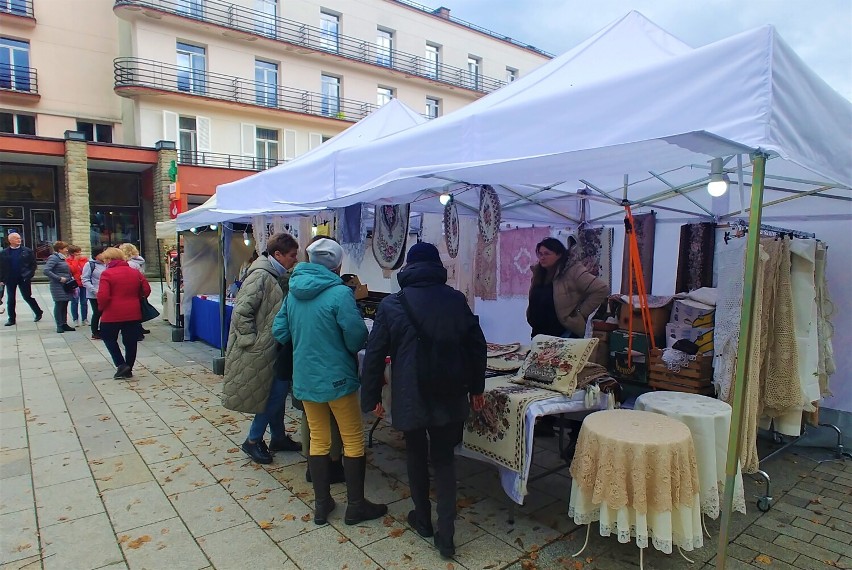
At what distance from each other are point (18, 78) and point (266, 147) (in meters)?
9.13

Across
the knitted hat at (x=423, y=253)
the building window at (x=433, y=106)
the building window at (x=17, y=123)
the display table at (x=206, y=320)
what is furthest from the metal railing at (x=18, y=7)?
the knitted hat at (x=423, y=253)

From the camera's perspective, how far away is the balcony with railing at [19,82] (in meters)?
19.0

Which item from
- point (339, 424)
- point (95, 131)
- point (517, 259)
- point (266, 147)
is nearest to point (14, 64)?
point (95, 131)

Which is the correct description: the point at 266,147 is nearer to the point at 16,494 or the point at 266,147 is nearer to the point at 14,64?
the point at 14,64

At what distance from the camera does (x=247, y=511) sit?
3082mm

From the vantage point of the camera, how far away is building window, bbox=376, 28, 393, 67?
24906mm

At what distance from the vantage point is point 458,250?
478 centimetres

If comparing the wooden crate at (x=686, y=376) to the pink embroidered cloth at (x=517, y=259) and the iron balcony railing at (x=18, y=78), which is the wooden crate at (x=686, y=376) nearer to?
the pink embroidered cloth at (x=517, y=259)

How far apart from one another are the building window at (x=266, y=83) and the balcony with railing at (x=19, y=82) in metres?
7.97

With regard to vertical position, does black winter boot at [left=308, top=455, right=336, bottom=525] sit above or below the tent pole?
below

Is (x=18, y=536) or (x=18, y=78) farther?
(x=18, y=78)

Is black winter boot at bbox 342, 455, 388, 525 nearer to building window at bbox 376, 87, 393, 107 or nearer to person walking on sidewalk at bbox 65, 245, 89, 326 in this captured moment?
person walking on sidewalk at bbox 65, 245, 89, 326

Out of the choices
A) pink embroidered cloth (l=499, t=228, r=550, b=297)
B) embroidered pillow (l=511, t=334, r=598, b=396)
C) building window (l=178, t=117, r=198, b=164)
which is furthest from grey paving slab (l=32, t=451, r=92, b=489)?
building window (l=178, t=117, r=198, b=164)

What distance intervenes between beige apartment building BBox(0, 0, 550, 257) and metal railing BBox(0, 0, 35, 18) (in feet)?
0.14
